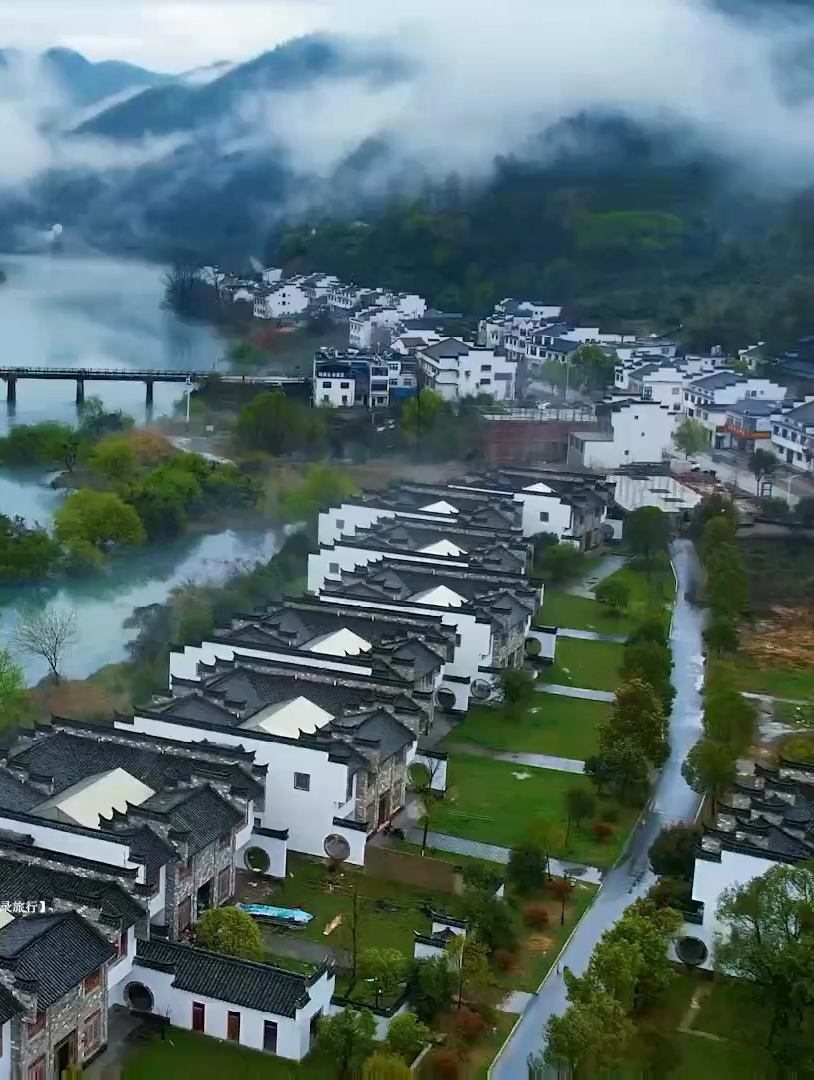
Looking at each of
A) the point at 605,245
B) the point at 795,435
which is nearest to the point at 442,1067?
the point at 795,435

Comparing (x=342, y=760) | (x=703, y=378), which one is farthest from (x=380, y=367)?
(x=342, y=760)

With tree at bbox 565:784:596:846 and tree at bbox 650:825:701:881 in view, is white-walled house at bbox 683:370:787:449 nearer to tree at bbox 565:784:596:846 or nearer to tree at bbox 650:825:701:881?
tree at bbox 565:784:596:846

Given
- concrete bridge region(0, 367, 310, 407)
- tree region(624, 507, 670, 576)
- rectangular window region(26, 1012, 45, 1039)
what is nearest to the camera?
rectangular window region(26, 1012, 45, 1039)

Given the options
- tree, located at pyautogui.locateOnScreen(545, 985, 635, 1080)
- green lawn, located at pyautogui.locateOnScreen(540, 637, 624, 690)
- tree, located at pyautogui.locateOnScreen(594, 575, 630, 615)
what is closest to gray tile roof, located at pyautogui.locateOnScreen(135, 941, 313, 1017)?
tree, located at pyautogui.locateOnScreen(545, 985, 635, 1080)

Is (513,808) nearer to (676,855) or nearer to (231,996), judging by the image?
(676,855)

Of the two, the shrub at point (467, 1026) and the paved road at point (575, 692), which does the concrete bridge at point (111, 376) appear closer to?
the paved road at point (575, 692)

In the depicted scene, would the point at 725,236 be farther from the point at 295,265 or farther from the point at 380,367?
the point at 380,367

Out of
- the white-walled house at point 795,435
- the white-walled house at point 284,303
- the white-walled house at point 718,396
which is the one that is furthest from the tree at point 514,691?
the white-walled house at point 284,303

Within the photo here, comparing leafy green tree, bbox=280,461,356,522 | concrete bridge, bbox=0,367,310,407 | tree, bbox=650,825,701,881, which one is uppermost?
concrete bridge, bbox=0,367,310,407
